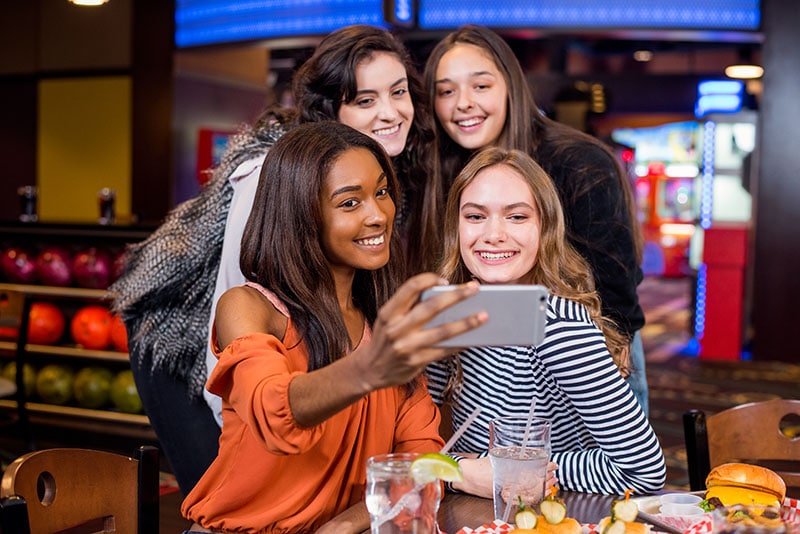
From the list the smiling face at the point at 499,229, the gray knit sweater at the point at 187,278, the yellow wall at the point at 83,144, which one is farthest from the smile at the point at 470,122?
the yellow wall at the point at 83,144

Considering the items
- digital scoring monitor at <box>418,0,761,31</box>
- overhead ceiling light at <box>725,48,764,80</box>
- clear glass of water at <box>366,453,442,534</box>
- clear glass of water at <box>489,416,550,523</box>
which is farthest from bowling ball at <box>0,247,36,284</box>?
overhead ceiling light at <box>725,48,764,80</box>

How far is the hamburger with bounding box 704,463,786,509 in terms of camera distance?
5.18 ft

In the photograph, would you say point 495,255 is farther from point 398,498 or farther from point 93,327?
point 93,327

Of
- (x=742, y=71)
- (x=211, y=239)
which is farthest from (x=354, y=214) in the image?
(x=742, y=71)

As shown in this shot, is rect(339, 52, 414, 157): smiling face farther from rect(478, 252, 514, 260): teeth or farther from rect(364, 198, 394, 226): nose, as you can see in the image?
rect(364, 198, 394, 226): nose

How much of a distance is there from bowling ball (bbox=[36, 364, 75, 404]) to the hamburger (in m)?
3.81

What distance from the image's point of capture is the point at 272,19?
5.29 metres

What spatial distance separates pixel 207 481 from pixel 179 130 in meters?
6.10

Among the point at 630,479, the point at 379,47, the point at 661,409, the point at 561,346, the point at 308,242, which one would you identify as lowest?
the point at 661,409

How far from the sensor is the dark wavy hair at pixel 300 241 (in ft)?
5.41

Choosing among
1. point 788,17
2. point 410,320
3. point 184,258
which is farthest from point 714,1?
point 410,320

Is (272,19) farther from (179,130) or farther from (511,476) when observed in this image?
(511,476)

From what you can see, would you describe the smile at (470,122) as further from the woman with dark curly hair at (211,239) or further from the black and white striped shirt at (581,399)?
the black and white striped shirt at (581,399)

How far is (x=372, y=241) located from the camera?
5.56 feet
